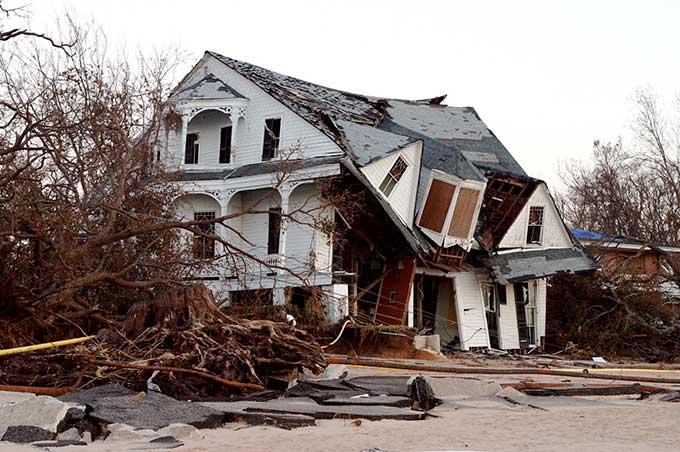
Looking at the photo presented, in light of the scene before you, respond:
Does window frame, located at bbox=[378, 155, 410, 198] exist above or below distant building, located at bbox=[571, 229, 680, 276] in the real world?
above

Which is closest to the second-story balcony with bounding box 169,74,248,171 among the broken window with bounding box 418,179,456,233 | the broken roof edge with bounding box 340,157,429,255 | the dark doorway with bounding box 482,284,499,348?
the broken roof edge with bounding box 340,157,429,255

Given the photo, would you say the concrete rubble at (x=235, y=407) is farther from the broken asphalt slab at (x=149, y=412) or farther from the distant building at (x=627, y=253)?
the distant building at (x=627, y=253)

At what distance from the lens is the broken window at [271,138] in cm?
2548

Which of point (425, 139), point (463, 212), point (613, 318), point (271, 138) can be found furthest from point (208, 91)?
point (613, 318)

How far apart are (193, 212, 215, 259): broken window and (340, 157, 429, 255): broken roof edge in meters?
3.84

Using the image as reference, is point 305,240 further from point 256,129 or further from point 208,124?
point 208,124

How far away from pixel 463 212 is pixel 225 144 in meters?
7.34

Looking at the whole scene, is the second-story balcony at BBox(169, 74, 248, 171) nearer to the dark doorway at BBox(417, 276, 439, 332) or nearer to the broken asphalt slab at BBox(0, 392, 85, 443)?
the dark doorway at BBox(417, 276, 439, 332)

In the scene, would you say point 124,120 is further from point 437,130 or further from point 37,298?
point 437,130

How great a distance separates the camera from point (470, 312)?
27828 mm

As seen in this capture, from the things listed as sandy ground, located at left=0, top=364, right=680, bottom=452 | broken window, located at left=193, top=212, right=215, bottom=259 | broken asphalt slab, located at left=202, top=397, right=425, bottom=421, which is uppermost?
broken window, located at left=193, top=212, right=215, bottom=259

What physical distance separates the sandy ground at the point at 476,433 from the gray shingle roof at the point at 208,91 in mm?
17997

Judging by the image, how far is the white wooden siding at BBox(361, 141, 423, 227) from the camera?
24141 mm

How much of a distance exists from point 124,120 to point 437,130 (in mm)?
12831
